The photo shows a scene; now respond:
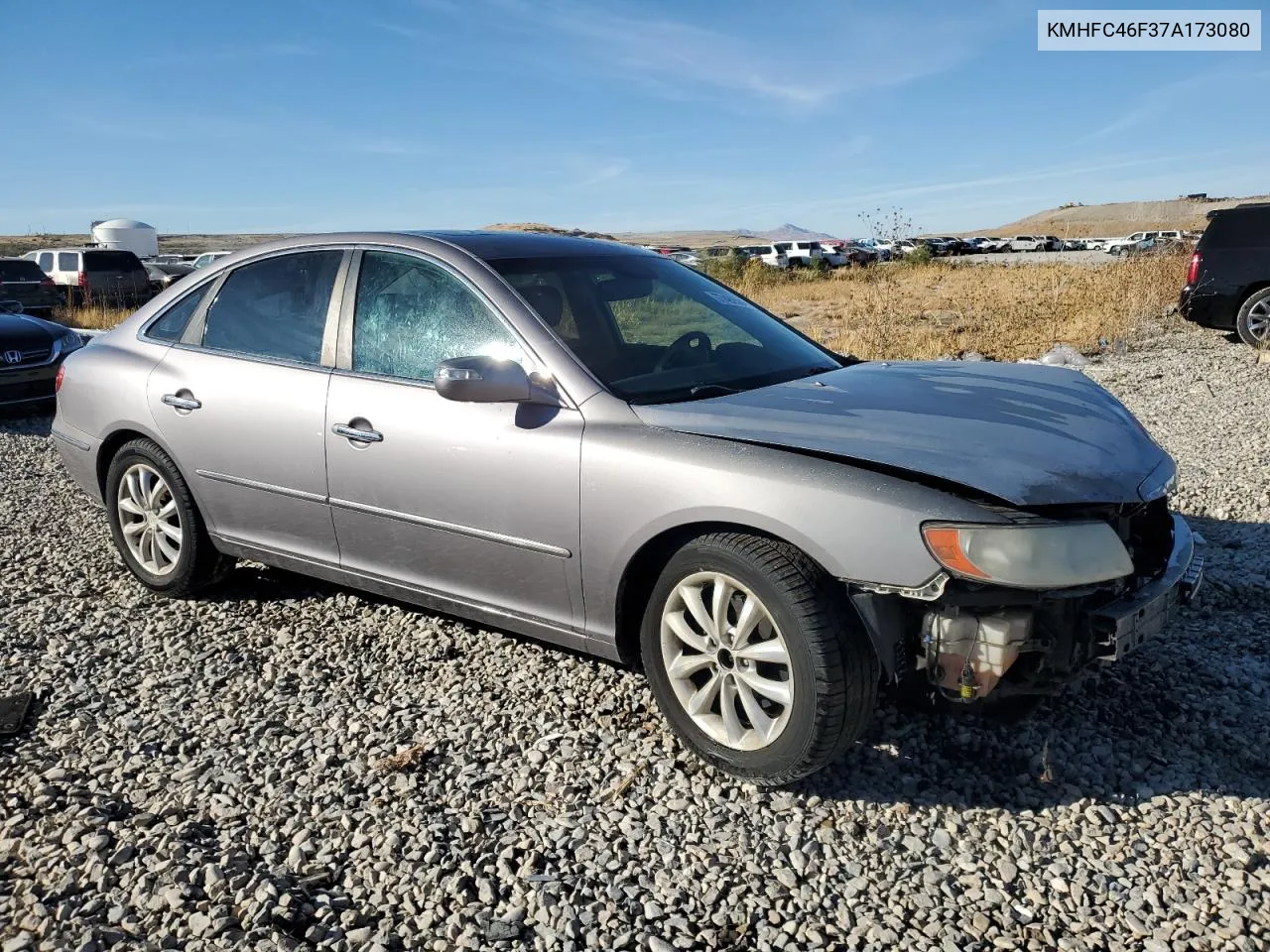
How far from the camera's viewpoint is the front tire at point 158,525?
14.9 ft

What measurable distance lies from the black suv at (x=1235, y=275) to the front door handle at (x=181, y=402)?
38.7 ft


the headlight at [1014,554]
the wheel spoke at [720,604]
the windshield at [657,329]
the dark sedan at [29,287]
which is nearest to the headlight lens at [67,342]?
the windshield at [657,329]

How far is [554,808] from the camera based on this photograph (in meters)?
2.96

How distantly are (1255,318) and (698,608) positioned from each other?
11.7m

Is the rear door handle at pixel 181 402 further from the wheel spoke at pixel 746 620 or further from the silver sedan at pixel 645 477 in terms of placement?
the wheel spoke at pixel 746 620

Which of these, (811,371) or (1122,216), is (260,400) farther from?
(1122,216)

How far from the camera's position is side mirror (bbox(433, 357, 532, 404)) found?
322cm

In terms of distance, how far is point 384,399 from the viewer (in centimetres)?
374

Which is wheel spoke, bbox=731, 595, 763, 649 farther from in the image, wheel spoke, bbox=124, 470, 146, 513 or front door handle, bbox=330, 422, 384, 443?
wheel spoke, bbox=124, 470, 146, 513

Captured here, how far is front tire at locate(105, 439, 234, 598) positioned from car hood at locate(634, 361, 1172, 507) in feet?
7.98

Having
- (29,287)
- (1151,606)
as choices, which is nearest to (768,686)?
(1151,606)

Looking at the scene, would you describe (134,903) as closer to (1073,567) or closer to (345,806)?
(345,806)

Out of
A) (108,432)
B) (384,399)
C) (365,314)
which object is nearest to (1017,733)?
(384,399)

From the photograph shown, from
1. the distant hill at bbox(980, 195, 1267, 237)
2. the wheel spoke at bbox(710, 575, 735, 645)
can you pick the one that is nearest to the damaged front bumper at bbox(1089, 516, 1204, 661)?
the wheel spoke at bbox(710, 575, 735, 645)
